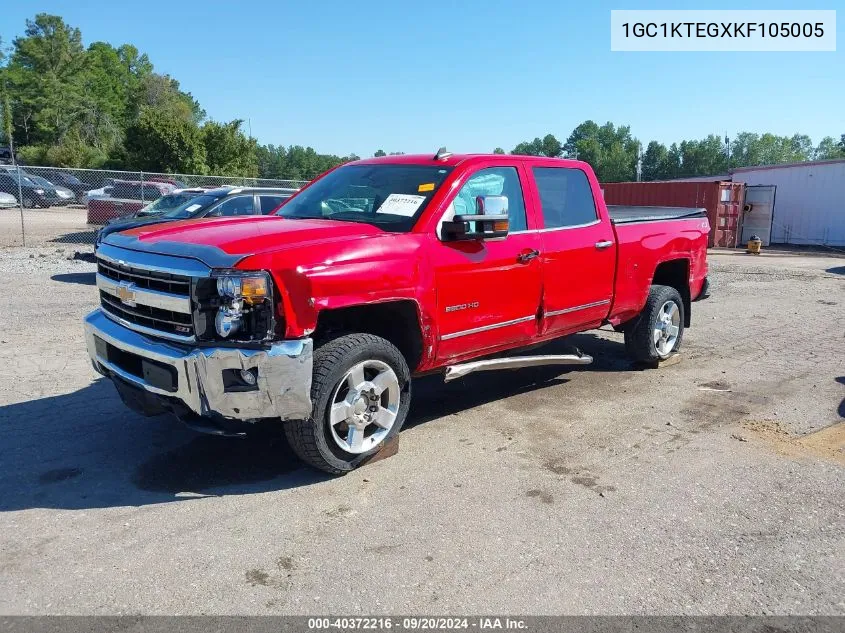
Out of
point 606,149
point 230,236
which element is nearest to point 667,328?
point 230,236

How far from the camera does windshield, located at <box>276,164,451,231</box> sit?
15.5 ft

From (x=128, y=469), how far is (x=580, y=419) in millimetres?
3333

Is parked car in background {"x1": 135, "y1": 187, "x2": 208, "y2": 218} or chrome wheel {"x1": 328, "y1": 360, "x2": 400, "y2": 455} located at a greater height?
parked car in background {"x1": 135, "y1": 187, "x2": 208, "y2": 218}

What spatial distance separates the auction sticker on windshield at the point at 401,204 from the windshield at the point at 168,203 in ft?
28.4

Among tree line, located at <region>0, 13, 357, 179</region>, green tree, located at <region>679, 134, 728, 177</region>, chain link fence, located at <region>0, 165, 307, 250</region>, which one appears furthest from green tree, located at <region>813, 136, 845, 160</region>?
chain link fence, located at <region>0, 165, 307, 250</region>

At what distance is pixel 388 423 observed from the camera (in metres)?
4.45

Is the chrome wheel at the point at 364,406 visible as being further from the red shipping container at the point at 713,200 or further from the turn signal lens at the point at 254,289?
Result: the red shipping container at the point at 713,200

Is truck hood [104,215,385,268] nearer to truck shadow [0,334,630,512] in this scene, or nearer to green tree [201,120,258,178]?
truck shadow [0,334,630,512]

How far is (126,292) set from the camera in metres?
4.18

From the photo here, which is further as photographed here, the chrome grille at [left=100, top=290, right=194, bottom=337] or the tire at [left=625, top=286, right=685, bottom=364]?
the tire at [left=625, top=286, right=685, bottom=364]

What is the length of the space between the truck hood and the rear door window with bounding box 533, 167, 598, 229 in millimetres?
1698

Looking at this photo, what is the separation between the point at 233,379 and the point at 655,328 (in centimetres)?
464

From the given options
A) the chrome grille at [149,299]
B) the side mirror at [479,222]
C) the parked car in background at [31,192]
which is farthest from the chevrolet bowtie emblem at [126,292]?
the parked car in background at [31,192]

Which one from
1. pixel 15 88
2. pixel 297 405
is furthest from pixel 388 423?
pixel 15 88
